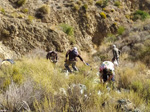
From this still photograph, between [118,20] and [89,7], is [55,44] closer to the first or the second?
[89,7]

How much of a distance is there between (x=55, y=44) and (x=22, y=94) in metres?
Result: 10.6

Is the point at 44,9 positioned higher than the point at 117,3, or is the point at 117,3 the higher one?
the point at 117,3

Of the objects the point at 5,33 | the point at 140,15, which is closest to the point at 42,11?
the point at 5,33

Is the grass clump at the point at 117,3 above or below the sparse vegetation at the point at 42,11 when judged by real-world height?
above

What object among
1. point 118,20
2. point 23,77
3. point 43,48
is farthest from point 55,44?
point 118,20

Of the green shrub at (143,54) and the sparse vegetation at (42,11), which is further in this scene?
the sparse vegetation at (42,11)

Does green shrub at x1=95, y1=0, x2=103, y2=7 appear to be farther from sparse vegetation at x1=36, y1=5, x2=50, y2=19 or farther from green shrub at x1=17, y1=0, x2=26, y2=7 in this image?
green shrub at x1=17, y1=0, x2=26, y2=7

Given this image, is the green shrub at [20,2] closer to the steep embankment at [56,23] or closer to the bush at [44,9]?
the steep embankment at [56,23]

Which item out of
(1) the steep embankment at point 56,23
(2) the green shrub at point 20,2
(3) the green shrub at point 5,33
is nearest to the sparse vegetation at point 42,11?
(1) the steep embankment at point 56,23

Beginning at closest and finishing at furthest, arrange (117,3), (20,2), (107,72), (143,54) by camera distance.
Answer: (107,72) < (143,54) < (20,2) < (117,3)

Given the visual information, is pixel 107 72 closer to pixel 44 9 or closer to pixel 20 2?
pixel 44 9

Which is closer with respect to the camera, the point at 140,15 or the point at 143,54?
the point at 143,54

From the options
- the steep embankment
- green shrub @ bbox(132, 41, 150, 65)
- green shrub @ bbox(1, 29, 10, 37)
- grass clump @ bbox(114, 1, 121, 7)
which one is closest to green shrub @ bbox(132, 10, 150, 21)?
the steep embankment

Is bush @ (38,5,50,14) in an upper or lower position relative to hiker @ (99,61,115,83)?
upper
